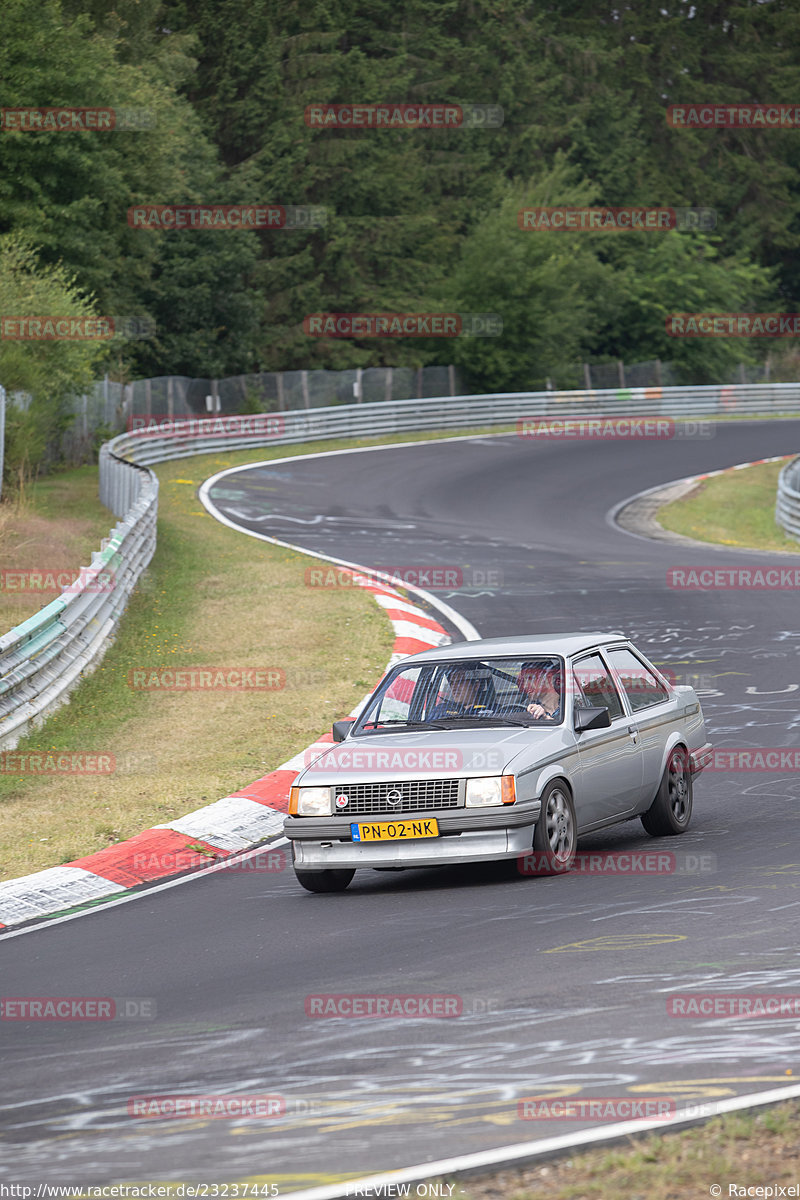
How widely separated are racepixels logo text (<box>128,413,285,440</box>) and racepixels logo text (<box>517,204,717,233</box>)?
2213 cm

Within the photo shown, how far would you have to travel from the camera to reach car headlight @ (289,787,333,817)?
9.45 meters

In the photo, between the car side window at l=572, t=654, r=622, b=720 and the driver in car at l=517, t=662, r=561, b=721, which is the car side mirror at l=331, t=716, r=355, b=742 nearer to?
the driver in car at l=517, t=662, r=561, b=721

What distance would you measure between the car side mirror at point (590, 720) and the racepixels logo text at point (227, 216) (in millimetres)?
43790

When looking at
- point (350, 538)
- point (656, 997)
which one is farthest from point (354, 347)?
point (656, 997)

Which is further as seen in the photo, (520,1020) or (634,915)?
(634,915)

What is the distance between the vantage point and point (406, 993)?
6.89m

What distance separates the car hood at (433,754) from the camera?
30.4 ft

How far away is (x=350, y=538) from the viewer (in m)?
29.8

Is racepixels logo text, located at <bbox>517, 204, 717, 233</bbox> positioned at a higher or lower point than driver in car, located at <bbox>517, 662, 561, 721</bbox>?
higher

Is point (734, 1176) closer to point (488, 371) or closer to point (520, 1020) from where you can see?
point (520, 1020)

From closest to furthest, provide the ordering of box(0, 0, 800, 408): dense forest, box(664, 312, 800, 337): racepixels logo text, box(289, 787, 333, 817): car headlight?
box(289, 787, 333, 817): car headlight, box(0, 0, 800, 408): dense forest, box(664, 312, 800, 337): racepixels logo text

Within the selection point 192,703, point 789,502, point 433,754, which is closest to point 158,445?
point 789,502

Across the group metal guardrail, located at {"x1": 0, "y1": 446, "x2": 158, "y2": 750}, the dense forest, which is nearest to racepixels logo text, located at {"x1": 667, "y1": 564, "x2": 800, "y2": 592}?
metal guardrail, located at {"x1": 0, "y1": 446, "x2": 158, "y2": 750}

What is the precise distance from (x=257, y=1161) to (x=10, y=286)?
3266 cm
